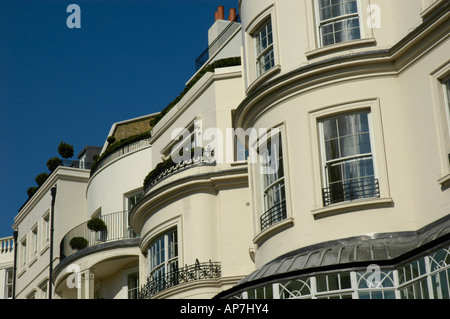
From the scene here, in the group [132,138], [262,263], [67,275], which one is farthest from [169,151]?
[262,263]

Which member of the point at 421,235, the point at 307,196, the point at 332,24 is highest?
the point at 332,24

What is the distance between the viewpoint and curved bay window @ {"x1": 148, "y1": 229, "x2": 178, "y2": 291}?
27.0 metres

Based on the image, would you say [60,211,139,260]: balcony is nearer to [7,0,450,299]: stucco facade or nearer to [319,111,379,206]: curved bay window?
[7,0,450,299]: stucco facade

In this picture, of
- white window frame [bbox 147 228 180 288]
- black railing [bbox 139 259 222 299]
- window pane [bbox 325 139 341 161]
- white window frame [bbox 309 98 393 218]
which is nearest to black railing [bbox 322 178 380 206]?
white window frame [bbox 309 98 393 218]

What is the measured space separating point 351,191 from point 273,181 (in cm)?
248

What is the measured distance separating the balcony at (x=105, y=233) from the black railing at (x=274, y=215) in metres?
12.2

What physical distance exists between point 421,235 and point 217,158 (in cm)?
1016

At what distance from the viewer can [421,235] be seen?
1800 centimetres

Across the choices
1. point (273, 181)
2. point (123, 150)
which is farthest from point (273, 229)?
point (123, 150)

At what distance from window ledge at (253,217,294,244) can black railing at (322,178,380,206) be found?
3.17ft

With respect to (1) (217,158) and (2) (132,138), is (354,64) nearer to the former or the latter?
(1) (217,158)

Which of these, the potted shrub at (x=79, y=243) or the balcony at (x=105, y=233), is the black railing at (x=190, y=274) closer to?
the balcony at (x=105, y=233)

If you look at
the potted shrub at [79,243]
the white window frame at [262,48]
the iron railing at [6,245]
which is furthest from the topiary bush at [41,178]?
the white window frame at [262,48]

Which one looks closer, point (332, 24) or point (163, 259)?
point (332, 24)
